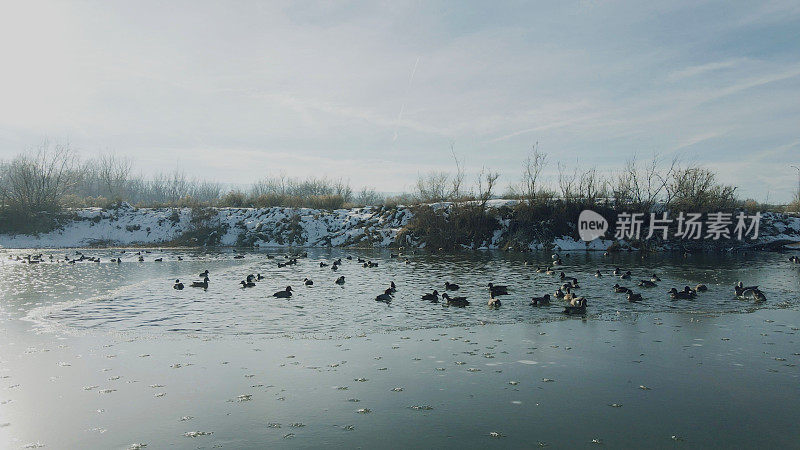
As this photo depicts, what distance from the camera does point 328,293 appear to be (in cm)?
2111

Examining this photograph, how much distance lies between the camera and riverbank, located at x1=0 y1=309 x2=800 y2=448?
7457 millimetres

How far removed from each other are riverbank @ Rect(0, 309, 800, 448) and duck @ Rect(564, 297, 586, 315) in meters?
2.44

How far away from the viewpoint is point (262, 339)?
13383 mm

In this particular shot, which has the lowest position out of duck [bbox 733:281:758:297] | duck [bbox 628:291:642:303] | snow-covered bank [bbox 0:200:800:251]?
duck [bbox 628:291:642:303]

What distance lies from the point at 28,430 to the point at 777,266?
36890 millimetres

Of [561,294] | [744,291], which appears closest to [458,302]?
[561,294]

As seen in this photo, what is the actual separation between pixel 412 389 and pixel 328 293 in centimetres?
1202

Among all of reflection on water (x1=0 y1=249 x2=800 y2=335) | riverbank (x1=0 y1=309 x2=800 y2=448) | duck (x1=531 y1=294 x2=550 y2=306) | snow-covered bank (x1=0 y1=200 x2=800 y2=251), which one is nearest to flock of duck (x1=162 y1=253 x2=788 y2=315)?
duck (x1=531 y1=294 x2=550 y2=306)

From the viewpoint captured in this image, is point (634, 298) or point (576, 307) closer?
point (576, 307)

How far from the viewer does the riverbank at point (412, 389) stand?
7.46 meters

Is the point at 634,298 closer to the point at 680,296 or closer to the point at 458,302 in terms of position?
the point at 680,296

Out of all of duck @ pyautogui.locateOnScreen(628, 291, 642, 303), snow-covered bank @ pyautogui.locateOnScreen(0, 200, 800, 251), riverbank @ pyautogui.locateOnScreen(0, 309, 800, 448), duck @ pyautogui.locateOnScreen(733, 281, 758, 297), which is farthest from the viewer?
snow-covered bank @ pyautogui.locateOnScreen(0, 200, 800, 251)

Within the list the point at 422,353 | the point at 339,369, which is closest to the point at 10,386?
the point at 339,369

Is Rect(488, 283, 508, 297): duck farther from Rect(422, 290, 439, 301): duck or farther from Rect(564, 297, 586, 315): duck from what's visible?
Rect(564, 297, 586, 315): duck
